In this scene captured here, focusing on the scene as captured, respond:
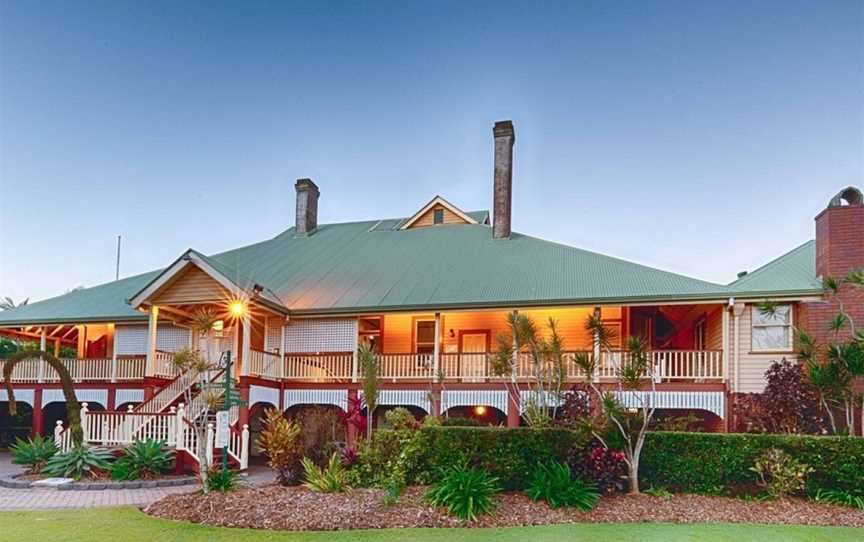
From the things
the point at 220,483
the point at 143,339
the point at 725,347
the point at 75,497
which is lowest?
the point at 75,497

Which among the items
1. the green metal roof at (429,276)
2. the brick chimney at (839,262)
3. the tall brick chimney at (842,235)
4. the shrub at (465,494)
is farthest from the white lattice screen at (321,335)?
the tall brick chimney at (842,235)

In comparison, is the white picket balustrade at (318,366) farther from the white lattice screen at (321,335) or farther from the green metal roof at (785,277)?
the green metal roof at (785,277)

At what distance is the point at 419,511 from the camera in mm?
10984

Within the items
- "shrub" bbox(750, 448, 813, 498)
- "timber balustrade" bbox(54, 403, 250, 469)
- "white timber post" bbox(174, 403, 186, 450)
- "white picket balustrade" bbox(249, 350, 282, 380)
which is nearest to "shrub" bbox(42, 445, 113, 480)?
"timber balustrade" bbox(54, 403, 250, 469)

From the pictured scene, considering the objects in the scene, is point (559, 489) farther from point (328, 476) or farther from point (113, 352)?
point (113, 352)

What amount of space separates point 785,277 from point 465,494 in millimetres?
11552

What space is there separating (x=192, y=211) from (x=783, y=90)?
19615mm

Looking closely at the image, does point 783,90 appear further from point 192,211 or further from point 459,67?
point 192,211

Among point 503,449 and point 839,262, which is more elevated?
point 839,262

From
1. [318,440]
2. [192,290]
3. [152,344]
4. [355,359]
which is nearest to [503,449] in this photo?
[318,440]

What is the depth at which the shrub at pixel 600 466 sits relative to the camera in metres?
12.1

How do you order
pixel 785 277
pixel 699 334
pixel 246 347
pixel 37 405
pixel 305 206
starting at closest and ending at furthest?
pixel 785 277 < pixel 246 347 < pixel 37 405 < pixel 699 334 < pixel 305 206

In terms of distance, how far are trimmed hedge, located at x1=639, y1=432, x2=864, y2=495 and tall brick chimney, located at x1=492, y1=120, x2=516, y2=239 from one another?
12.6 meters

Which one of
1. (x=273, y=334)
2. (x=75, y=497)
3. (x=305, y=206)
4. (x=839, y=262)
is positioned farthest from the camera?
(x=305, y=206)
